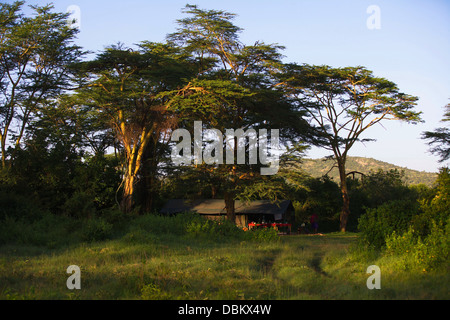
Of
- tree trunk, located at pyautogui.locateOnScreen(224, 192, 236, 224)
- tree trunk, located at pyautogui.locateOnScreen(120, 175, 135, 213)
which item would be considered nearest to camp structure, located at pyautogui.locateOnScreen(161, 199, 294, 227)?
tree trunk, located at pyautogui.locateOnScreen(224, 192, 236, 224)

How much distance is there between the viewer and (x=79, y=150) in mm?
29812

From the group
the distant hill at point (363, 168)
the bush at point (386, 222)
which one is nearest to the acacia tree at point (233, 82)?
the bush at point (386, 222)

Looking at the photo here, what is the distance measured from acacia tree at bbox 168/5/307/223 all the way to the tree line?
0.07 m

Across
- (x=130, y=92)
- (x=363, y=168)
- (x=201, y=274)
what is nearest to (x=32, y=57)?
(x=130, y=92)

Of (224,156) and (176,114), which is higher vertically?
(176,114)

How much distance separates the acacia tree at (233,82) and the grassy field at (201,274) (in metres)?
11.8

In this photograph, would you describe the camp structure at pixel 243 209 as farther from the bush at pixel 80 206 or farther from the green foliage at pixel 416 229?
the green foliage at pixel 416 229

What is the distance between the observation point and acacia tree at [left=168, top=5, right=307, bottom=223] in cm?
2545

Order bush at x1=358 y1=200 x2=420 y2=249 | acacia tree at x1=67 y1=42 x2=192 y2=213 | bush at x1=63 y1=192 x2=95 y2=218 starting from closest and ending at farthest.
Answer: bush at x1=358 y1=200 x2=420 y2=249, bush at x1=63 y1=192 x2=95 y2=218, acacia tree at x1=67 y1=42 x2=192 y2=213

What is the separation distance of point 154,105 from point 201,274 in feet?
55.8

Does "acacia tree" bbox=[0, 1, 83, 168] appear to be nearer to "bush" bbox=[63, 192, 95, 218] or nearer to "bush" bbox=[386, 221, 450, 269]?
"bush" bbox=[63, 192, 95, 218]
